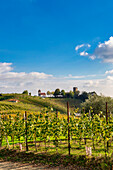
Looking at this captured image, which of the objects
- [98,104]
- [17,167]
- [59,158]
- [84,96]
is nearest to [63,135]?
[59,158]

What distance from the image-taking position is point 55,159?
8234mm

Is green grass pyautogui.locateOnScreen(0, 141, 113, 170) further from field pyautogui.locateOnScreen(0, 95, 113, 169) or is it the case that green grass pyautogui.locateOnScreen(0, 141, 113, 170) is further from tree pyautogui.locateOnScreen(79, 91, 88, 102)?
tree pyautogui.locateOnScreen(79, 91, 88, 102)

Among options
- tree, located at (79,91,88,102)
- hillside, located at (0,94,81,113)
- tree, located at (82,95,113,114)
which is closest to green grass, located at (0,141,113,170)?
tree, located at (82,95,113,114)

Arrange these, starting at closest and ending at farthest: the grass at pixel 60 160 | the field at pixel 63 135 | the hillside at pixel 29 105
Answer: the grass at pixel 60 160
the field at pixel 63 135
the hillside at pixel 29 105

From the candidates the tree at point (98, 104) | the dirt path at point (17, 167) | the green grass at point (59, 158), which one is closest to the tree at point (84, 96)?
the tree at point (98, 104)

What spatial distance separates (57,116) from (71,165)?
9.45ft

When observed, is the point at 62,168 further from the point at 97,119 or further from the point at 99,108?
the point at 99,108

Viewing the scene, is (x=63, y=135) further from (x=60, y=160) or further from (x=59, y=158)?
(x=60, y=160)

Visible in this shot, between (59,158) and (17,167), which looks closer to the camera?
(17,167)

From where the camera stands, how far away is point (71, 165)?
24.5ft

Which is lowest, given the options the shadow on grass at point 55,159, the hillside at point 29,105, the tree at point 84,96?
the hillside at point 29,105

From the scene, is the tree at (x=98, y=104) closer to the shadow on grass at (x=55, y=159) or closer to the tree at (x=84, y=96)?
the shadow on grass at (x=55, y=159)

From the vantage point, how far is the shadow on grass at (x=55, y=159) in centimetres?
721

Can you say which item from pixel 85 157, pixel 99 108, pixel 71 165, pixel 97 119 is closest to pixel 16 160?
pixel 71 165
